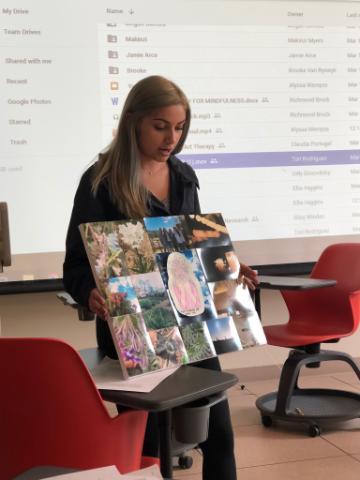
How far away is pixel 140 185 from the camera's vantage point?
1818 millimetres

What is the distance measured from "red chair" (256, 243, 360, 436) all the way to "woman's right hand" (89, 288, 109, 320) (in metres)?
1.88

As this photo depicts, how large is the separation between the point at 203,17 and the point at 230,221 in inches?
45.9

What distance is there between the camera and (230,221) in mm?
4027

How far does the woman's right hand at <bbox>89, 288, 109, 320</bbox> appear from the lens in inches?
61.4

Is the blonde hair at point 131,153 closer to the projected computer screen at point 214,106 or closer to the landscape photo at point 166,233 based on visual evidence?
the landscape photo at point 166,233

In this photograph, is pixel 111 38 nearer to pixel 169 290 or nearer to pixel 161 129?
pixel 161 129

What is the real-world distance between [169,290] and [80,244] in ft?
→ 1.04

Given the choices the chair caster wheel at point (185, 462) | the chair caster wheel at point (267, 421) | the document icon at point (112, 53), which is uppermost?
the document icon at point (112, 53)

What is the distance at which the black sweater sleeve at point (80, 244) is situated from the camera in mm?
1792

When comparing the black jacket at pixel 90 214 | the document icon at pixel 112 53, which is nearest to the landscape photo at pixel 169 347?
the black jacket at pixel 90 214

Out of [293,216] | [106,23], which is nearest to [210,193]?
[293,216]

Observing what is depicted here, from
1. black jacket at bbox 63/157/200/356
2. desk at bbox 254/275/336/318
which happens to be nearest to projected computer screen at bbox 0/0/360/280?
desk at bbox 254/275/336/318

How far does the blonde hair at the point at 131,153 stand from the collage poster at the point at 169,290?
0.12 meters

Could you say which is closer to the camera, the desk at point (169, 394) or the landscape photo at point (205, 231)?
the desk at point (169, 394)
